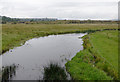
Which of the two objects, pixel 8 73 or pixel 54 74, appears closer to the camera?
pixel 54 74

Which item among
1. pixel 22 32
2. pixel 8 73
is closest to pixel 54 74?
pixel 8 73

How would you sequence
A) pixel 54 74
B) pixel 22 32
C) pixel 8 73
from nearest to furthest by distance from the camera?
pixel 54 74 → pixel 8 73 → pixel 22 32

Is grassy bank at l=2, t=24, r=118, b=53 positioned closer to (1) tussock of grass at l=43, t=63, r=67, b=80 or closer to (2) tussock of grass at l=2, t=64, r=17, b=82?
(2) tussock of grass at l=2, t=64, r=17, b=82

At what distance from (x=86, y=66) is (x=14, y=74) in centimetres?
969

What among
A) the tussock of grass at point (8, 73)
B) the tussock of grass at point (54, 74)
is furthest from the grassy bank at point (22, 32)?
the tussock of grass at point (54, 74)

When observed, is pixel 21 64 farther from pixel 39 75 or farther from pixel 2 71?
pixel 39 75

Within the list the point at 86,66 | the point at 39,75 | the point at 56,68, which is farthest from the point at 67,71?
the point at 39,75

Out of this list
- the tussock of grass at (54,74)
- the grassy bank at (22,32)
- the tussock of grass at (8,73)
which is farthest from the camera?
the grassy bank at (22,32)

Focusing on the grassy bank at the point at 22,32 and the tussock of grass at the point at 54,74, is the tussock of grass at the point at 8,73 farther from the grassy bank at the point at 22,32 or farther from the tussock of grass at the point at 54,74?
the grassy bank at the point at 22,32

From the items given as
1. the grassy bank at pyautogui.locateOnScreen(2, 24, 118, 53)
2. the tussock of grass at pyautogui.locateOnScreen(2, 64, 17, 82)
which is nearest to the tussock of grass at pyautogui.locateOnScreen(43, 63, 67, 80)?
the tussock of grass at pyautogui.locateOnScreen(2, 64, 17, 82)

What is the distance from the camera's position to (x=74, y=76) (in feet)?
46.3

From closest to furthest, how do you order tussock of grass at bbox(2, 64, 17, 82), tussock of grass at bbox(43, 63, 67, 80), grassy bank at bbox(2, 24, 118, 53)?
tussock of grass at bbox(43, 63, 67, 80) < tussock of grass at bbox(2, 64, 17, 82) < grassy bank at bbox(2, 24, 118, 53)

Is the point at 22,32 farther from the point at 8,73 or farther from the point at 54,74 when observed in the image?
the point at 54,74

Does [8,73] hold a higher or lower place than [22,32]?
lower
